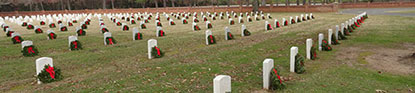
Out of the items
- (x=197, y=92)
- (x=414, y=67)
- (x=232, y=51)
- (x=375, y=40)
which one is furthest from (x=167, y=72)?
(x=375, y=40)

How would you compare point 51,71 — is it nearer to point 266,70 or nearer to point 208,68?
point 208,68

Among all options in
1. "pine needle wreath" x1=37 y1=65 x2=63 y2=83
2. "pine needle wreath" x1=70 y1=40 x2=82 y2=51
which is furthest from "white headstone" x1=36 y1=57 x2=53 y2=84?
"pine needle wreath" x1=70 y1=40 x2=82 y2=51

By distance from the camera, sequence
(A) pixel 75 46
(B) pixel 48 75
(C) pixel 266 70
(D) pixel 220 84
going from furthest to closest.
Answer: (A) pixel 75 46 → (B) pixel 48 75 → (C) pixel 266 70 → (D) pixel 220 84

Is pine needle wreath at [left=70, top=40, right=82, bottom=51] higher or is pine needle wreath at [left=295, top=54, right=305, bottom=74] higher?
pine needle wreath at [left=70, top=40, right=82, bottom=51]

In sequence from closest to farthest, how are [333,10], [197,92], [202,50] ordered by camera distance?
[197,92]
[202,50]
[333,10]

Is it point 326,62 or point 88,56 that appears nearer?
point 326,62

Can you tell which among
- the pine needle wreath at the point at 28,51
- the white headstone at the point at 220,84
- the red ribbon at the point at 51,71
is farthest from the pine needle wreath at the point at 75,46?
the white headstone at the point at 220,84

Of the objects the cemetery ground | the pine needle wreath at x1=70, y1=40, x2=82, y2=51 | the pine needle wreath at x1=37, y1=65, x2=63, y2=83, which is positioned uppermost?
the pine needle wreath at x1=70, y1=40, x2=82, y2=51

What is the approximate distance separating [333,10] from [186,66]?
115 ft

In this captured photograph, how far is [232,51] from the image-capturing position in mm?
10969

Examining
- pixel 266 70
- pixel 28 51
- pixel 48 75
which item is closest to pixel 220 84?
pixel 266 70

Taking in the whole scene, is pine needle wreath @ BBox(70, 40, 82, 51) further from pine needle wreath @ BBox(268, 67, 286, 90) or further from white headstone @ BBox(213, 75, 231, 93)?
white headstone @ BBox(213, 75, 231, 93)


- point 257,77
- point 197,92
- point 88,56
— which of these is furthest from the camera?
point 88,56

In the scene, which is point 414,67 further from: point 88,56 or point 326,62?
point 88,56
